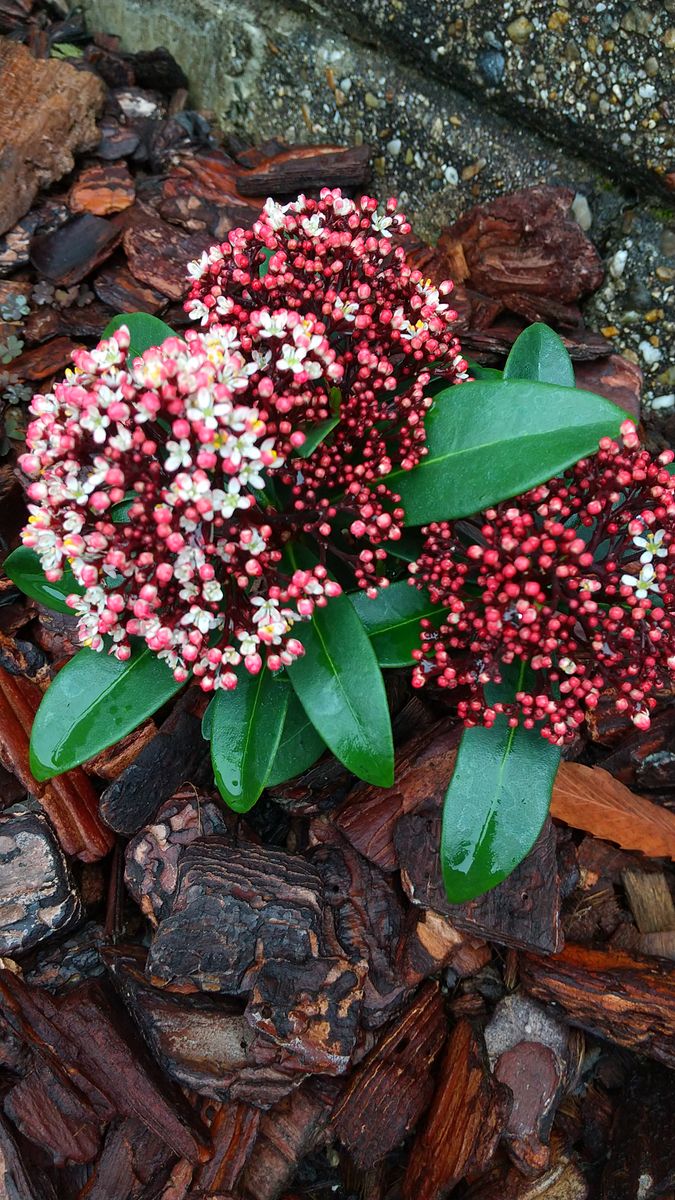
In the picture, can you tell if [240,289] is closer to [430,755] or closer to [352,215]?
[352,215]

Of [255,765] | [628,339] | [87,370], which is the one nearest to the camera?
[87,370]

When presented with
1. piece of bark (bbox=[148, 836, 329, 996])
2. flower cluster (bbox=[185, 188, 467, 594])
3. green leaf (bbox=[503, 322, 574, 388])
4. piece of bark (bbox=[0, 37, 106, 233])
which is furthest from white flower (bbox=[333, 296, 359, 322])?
piece of bark (bbox=[0, 37, 106, 233])

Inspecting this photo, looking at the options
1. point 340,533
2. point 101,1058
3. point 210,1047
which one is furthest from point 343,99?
point 101,1058

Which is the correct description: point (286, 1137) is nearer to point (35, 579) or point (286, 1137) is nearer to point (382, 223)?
point (35, 579)

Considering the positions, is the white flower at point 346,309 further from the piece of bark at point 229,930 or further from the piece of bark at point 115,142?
the piece of bark at point 115,142

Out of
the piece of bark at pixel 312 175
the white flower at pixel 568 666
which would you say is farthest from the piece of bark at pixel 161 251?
the white flower at pixel 568 666

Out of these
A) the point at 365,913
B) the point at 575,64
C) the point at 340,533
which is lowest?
the point at 365,913

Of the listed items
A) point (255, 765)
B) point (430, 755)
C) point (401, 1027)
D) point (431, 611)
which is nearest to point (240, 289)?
point (431, 611)
